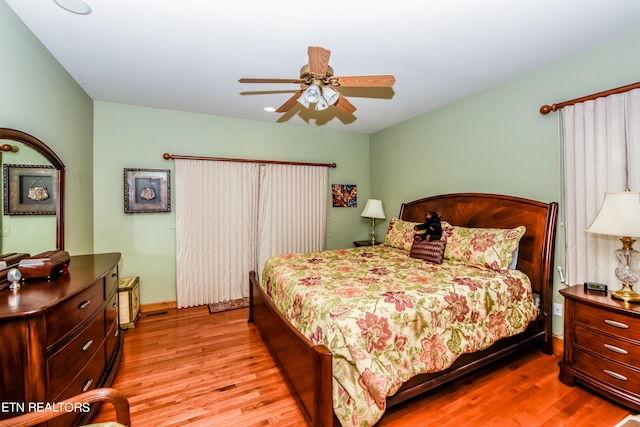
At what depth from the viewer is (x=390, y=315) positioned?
168cm

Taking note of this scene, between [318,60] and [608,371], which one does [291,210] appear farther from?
[608,371]

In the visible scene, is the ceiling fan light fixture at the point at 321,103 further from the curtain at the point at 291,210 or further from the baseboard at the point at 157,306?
the baseboard at the point at 157,306

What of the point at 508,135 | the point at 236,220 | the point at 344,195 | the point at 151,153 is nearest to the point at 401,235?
the point at 344,195

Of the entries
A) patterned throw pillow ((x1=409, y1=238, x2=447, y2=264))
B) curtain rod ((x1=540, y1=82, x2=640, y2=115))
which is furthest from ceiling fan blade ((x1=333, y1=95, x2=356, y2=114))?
curtain rod ((x1=540, y1=82, x2=640, y2=115))

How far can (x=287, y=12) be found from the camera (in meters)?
1.79

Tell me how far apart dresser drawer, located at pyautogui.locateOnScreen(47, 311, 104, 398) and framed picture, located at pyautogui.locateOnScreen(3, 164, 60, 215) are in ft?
2.86

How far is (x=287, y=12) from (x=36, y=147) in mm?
1972

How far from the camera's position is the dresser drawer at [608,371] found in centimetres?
177

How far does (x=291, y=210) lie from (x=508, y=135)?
2806mm

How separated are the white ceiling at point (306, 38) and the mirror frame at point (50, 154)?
769mm

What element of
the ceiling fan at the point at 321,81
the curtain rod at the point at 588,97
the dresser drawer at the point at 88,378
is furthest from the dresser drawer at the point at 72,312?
the curtain rod at the point at 588,97

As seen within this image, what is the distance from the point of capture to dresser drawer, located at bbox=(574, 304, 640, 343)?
175 cm

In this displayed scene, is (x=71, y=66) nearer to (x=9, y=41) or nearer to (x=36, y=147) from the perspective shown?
(x=9, y=41)

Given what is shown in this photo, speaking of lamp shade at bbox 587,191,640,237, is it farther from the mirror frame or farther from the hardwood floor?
the mirror frame
